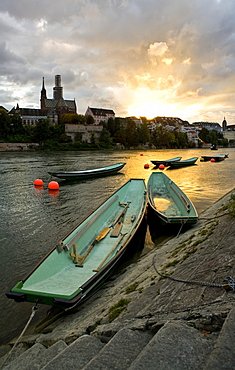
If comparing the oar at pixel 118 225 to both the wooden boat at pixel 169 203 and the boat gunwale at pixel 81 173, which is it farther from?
the boat gunwale at pixel 81 173

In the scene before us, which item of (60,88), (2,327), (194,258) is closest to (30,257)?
(2,327)

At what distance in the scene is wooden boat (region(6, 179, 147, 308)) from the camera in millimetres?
4520

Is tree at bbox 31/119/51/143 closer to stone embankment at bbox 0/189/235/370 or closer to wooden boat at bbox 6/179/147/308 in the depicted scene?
wooden boat at bbox 6/179/147/308

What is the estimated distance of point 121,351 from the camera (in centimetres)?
270

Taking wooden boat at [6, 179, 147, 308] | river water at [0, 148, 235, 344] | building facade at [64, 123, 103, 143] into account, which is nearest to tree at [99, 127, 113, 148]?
building facade at [64, 123, 103, 143]

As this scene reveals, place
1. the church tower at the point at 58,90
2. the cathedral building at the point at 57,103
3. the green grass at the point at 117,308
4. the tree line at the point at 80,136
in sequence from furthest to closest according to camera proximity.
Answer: the church tower at the point at 58,90 → the cathedral building at the point at 57,103 → the tree line at the point at 80,136 → the green grass at the point at 117,308

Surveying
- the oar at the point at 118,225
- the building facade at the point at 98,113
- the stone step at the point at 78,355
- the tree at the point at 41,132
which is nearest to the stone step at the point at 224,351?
the stone step at the point at 78,355

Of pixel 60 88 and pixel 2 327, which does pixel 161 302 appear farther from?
pixel 60 88

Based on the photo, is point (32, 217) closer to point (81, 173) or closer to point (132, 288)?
point (132, 288)

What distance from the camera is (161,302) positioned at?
12.1ft

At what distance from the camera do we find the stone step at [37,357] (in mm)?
3197

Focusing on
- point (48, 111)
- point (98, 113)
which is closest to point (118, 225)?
point (48, 111)

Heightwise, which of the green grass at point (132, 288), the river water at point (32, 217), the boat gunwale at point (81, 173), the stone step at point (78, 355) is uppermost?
the boat gunwale at point (81, 173)

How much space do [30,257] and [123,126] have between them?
114 meters
